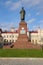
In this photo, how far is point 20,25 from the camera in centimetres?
3350

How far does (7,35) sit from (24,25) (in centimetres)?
7545

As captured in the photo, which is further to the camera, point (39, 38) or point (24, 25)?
point (39, 38)

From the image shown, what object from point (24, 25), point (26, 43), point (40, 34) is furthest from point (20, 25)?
point (40, 34)

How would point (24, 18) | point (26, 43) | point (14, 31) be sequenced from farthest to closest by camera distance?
point (14, 31), point (24, 18), point (26, 43)

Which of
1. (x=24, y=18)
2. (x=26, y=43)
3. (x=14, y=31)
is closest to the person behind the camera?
(x=26, y=43)

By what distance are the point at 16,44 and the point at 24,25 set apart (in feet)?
11.4

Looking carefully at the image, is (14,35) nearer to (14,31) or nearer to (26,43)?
(14,31)

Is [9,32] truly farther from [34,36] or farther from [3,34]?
[34,36]

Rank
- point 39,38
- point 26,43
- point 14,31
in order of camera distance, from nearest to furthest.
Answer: point 26,43 < point 39,38 < point 14,31

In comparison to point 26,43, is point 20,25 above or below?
above

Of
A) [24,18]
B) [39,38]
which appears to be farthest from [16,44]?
[39,38]

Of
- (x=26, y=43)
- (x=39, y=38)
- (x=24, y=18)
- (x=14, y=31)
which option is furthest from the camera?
(x=14, y=31)

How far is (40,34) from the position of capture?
342 feet

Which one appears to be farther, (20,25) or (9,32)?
(9,32)
